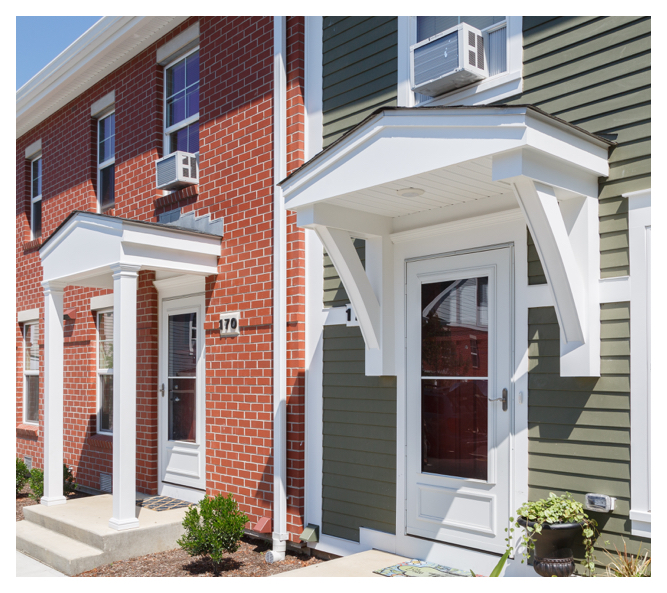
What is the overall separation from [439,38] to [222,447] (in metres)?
4.22

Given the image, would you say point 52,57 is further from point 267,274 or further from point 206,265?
point 267,274

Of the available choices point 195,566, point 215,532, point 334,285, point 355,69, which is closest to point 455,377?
point 334,285

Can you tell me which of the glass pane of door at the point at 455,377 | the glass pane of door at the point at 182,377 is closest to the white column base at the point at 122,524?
the glass pane of door at the point at 182,377

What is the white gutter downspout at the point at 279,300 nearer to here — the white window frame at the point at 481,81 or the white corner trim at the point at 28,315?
the white window frame at the point at 481,81

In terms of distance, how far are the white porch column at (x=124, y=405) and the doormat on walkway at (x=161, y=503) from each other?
847 millimetres

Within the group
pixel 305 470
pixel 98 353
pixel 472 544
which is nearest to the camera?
pixel 472 544

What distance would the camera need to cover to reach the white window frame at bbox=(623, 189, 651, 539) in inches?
142

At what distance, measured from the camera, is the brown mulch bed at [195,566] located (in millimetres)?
5469

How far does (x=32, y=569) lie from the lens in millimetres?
5762

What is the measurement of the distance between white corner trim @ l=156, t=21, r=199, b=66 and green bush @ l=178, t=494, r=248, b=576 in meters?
4.98

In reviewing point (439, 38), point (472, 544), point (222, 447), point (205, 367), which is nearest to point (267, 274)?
point (205, 367)

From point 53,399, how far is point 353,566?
4.12m

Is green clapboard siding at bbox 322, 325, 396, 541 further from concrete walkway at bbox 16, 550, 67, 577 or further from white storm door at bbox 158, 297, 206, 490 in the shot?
concrete walkway at bbox 16, 550, 67, 577
